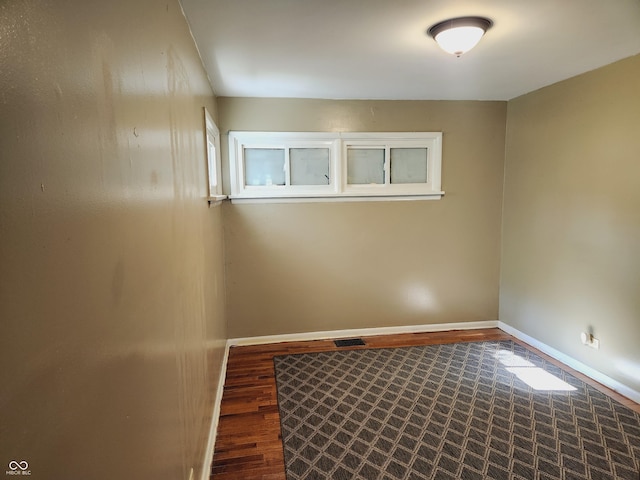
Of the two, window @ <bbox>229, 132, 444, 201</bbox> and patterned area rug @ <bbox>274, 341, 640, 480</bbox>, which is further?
→ window @ <bbox>229, 132, 444, 201</bbox>

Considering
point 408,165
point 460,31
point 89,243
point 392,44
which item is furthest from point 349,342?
point 89,243

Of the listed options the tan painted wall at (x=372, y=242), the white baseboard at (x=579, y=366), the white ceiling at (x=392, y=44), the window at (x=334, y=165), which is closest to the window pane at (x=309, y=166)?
the window at (x=334, y=165)

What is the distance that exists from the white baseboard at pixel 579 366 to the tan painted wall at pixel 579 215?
0.05m

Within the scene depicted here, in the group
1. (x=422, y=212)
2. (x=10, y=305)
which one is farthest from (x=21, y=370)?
(x=422, y=212)

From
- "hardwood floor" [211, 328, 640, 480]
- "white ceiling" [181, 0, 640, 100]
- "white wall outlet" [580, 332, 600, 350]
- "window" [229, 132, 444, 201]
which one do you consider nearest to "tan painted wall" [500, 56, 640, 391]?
"white wall outlet" [580, 332, 600, 350]

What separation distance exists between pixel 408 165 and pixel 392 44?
5.69 ft

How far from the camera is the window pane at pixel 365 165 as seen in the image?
3.77m

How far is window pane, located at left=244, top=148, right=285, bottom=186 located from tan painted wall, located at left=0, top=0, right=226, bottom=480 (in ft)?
7.29

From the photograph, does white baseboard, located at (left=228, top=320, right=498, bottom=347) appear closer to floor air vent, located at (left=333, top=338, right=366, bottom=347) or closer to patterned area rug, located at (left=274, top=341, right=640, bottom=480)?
floor air vent, located at (left=333, top=338, right=366, bottom=347)

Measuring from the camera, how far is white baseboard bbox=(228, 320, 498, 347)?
374 centimetres

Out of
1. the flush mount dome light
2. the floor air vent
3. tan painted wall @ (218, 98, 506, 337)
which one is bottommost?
the floor air vent

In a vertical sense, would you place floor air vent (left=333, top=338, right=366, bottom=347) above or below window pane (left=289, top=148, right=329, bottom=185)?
below

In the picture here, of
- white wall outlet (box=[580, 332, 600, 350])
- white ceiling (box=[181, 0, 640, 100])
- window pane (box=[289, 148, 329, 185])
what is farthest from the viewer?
window pane (box=[289, 148, 329, 185])

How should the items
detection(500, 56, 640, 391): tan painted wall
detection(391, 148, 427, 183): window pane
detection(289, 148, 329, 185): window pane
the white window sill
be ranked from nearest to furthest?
1. detection(500, 56, 640, 391): tan painted wall
2. the white window sill
3. detection(289, 148, 329, 185): window pane
4. detection(391, 148, 427, 183): window pane
